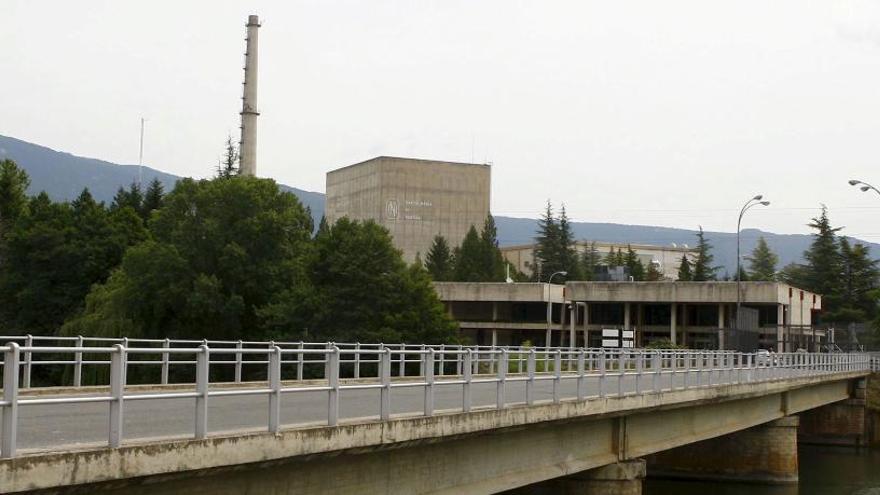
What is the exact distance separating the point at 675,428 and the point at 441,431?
15142mm

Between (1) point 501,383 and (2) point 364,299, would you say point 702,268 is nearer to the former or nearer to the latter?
(2) point 364,299

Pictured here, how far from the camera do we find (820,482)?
47281 mm

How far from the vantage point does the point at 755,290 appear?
10394 cm

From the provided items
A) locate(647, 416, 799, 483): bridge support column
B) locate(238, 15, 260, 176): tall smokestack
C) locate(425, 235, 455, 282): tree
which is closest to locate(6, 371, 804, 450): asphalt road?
locate(647, 416, 799, 483): bridge support column

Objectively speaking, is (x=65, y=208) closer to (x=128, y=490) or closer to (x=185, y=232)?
(x=185, y=232)

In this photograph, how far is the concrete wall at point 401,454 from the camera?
1107 centimetres

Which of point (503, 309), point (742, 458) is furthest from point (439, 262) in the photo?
point (742, 458)

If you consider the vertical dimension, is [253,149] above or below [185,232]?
above

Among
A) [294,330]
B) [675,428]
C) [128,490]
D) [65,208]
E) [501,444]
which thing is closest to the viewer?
[128,490]

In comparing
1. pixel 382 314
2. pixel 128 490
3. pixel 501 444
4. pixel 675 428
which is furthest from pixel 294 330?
pixel 128 490

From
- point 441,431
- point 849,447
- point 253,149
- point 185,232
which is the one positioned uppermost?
point 253,149

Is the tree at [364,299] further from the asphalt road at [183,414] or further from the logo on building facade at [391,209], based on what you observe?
the logo on building facade at [391,209]

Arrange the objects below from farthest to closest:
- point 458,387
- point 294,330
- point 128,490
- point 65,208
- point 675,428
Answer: point 65,208 → point 294,330 → point 675,428 → point 458,387 → point 128,490

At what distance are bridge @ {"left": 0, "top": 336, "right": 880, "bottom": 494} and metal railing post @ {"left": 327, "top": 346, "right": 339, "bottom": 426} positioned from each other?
25 mm
